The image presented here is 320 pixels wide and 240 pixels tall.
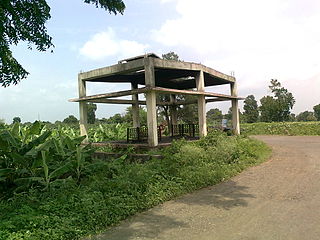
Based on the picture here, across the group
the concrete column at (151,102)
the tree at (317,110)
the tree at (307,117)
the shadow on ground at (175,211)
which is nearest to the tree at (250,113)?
the tree at (307,117)

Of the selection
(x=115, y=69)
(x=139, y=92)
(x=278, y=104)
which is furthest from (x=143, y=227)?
(x=278, y=104)

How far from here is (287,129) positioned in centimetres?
2267

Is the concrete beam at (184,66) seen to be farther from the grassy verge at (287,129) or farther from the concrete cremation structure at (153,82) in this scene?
the grassy verge at (287,129)

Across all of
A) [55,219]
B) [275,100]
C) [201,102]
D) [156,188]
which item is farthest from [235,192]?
[275,100]

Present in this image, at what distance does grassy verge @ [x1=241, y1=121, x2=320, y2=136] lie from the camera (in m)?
21.1

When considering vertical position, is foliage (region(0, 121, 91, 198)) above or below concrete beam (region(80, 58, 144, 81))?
below

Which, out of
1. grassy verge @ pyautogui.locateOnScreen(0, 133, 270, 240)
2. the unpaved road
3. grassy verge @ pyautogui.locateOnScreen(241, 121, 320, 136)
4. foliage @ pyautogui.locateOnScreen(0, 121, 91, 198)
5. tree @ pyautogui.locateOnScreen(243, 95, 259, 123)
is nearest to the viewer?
the unpaved road

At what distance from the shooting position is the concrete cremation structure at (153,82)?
30.8 feet

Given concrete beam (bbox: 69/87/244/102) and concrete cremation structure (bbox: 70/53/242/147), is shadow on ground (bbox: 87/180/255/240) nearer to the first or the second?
concrete cremation structure (bbox: 70/53/242/147)

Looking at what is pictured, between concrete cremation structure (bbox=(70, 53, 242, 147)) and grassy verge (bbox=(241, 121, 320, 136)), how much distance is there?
9808 millimetres

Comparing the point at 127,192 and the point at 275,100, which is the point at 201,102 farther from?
the point at 275,100

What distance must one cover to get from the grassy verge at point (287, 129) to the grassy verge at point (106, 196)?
628 inches

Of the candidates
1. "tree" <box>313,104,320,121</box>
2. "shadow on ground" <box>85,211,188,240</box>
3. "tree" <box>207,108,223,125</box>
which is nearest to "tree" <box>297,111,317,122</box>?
"tree" <box>313,104,320,121</box>

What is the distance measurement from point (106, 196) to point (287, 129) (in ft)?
71.7
